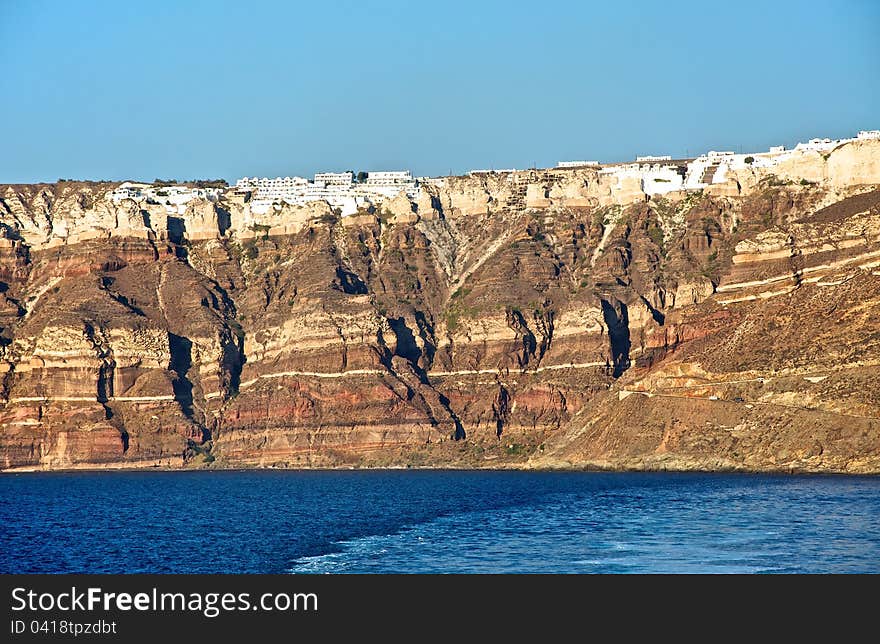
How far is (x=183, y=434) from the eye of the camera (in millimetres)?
173750

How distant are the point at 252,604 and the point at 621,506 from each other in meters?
54.2

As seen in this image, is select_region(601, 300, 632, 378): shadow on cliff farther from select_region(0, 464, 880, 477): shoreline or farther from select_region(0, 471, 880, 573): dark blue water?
select_region(0, 471, 880, 573): dark blue water

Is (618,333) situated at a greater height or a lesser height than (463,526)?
greater

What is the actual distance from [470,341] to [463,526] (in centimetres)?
8782

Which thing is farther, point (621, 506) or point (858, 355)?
point (858, 355)

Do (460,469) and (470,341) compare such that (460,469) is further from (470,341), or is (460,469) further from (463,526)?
(463,526)

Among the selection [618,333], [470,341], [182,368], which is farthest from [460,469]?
[182,368]

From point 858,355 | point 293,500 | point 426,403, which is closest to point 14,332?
point 426,403

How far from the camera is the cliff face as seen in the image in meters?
144

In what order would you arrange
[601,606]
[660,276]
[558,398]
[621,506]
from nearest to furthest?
[601,606], [621,506], [558,398], [660,276]

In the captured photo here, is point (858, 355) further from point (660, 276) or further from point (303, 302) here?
point (303, 302)

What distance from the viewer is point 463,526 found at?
9038 centimetres

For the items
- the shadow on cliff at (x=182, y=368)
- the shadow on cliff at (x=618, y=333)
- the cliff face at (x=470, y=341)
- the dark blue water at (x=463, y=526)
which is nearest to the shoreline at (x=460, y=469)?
the cliff face at (x=470, y=341)

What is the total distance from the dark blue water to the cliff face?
1944cm
